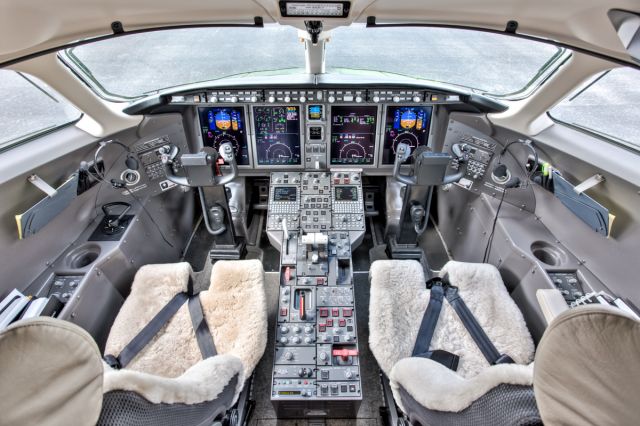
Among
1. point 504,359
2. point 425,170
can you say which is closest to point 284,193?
point 425,170

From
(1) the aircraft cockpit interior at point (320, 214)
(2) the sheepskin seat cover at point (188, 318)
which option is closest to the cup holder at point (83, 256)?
(1) the aircraft cockpit interior at point (320, 214)

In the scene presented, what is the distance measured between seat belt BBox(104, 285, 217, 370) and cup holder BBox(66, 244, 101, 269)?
691 millimetres

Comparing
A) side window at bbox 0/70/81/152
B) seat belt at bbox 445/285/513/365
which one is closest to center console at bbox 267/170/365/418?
seat belt at bbox 445/285/513/365

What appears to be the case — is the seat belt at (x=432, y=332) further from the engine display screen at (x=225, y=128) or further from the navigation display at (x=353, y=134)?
the engine display screen at (x=225, y=128)

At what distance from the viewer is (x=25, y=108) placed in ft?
7.41

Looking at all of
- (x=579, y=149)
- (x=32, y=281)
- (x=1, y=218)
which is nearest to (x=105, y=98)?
(x=1, y=218)

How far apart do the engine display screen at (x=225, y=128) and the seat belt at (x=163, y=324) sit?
148cm

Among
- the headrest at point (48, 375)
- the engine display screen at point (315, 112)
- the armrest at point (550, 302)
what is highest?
the headrest at point (48, 375)

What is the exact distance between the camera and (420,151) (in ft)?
8.59

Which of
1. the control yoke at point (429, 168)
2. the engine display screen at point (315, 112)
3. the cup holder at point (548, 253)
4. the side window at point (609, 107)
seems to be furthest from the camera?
the engine display screen at point (315, 112)

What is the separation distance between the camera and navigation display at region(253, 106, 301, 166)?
2.97 meters

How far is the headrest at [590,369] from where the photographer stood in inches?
28.6

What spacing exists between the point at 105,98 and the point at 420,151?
250cm

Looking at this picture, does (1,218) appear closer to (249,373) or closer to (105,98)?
(105,98)
